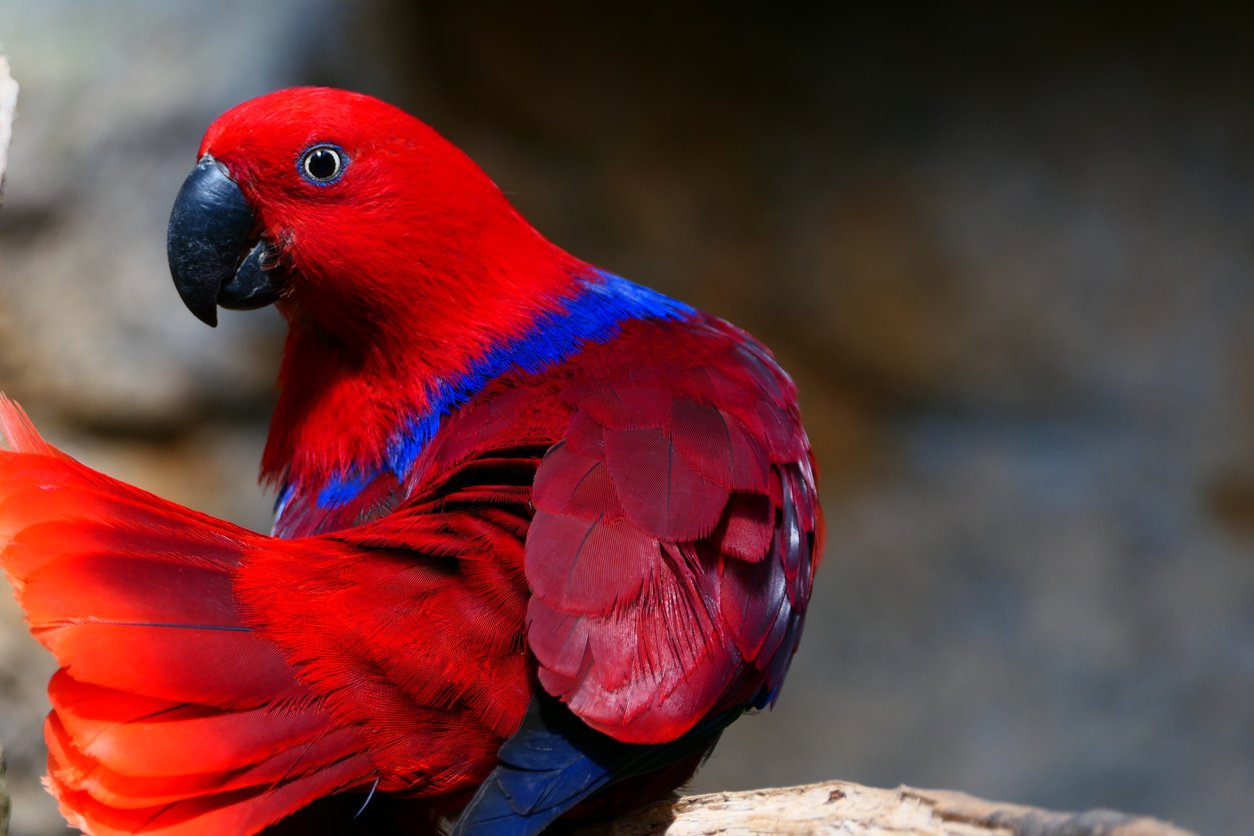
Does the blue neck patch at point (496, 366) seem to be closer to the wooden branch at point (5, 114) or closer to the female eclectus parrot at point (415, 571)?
the female eclectus parrot at point (415, 571)

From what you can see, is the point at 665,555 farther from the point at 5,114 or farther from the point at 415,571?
the point at 5,114

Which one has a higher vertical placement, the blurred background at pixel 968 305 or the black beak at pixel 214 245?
the blurred background at pixel 968 305

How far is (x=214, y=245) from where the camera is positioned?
1.61 meters

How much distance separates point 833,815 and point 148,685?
0.71 m

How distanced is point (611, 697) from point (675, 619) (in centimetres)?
12

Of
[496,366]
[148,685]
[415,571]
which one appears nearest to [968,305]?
[496,366]

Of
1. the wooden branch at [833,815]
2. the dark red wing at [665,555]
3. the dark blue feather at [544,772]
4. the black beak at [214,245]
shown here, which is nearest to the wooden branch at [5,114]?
the black beak at [214,245]

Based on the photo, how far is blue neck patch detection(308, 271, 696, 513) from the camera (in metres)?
1.57

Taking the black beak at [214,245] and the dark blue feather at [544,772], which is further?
the black beak at [214,245]

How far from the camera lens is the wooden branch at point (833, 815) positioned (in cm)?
123

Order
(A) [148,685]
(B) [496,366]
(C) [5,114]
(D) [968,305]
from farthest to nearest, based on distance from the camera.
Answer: (D) [968,305] < (B) [496,366] < (C) [5,114] < (A) [148,685]

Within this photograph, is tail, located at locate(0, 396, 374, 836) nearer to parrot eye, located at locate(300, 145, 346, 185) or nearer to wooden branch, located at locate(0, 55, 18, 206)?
wooden branch, located at locate(0, 55, 18, 206)

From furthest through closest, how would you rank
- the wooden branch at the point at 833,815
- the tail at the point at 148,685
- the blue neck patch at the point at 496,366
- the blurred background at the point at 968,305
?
the blurred background at the point at 968,305, the blue neck patch at the point at 496,366, the wooden branch at the point at 833,815, the tail at the point at 148,685

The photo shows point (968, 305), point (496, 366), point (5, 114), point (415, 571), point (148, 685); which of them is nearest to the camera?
point (148, 685)
